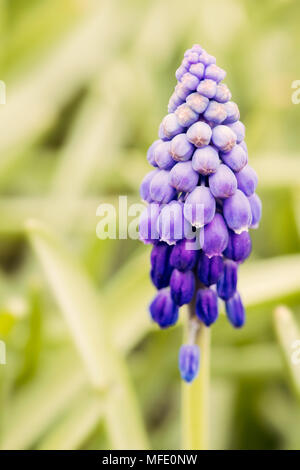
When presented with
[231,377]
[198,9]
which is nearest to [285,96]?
[198,9]

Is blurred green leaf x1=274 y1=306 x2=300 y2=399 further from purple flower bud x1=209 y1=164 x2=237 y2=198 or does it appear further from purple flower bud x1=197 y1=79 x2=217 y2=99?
purple flower bud x1=197 y1=79 x2=217 y2=99

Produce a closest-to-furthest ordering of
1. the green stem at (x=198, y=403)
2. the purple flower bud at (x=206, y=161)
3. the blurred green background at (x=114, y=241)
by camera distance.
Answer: the purple flower bud at (x=206, y=161), the green stem at (x=198, y=403), the blurred green background at (x=114, y=241)

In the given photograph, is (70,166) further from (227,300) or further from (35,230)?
(227,300)

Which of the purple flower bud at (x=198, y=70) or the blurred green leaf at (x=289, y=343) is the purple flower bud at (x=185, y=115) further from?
the blurred green leaf at (x=289, y=343)

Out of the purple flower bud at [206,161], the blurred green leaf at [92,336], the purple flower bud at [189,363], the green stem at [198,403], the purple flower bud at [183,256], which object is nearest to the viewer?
the purple flower bud at [206,161]

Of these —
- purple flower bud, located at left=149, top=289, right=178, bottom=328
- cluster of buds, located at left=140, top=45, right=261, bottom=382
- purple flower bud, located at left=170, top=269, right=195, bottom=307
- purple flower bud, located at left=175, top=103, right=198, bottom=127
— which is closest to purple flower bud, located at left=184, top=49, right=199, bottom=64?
cluster of buds, located at left=140, top=45, right=261, bottom=382

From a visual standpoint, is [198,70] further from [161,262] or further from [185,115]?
[161,262]

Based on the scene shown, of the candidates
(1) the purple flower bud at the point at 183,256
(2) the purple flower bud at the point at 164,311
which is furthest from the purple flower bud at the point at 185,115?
(2) the purple flower bud at the point at 164,311
